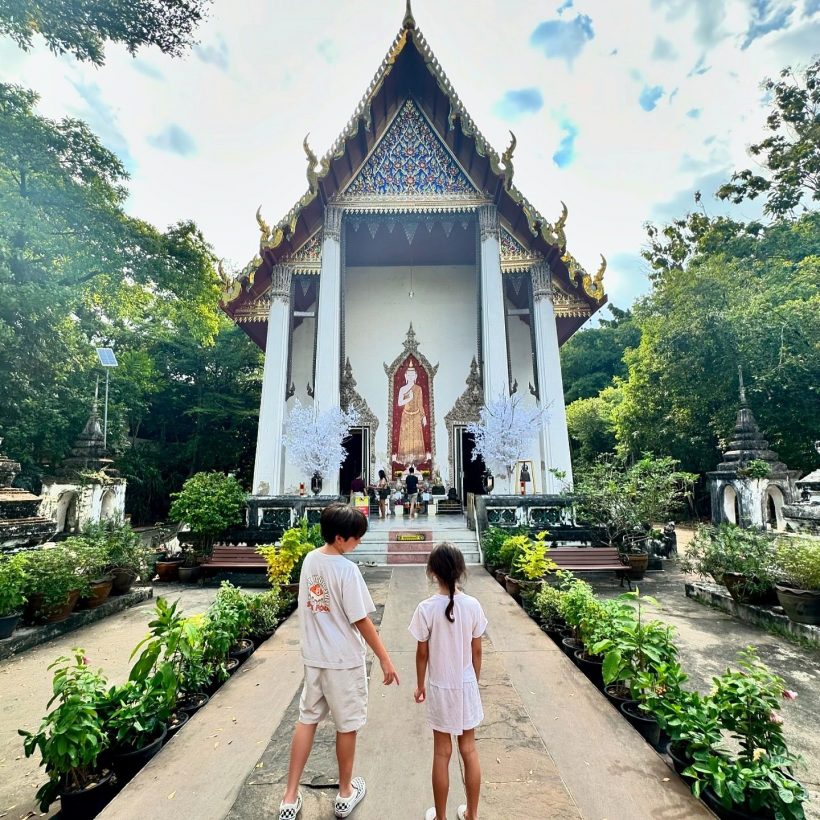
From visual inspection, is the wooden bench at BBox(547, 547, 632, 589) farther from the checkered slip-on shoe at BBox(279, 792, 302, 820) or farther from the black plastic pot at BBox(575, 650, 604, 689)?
the checkered slip-on shoe at BBox(279, 792, 302, 820)

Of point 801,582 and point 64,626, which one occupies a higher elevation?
point 801,582

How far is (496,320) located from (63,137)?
10.1 metres

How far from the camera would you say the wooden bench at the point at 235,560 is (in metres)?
7.59

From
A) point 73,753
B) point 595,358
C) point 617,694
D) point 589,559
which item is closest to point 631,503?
point 589,559

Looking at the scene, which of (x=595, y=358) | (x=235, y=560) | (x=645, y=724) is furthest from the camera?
(x=595, y=358)

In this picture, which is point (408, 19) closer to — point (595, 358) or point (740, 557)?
point (740, 557)

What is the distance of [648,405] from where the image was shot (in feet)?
62.1

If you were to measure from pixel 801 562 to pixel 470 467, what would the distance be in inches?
396

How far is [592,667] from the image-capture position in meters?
3.47

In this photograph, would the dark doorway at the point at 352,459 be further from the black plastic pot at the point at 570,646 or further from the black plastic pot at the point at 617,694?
the black plastic pot at the point at 617,694

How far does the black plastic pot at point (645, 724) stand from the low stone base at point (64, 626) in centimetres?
531

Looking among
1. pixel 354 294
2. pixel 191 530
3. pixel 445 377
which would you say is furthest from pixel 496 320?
pixel 191 530

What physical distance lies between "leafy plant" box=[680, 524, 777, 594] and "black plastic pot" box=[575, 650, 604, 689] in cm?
318

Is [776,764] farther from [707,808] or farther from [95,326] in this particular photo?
[95,326]
